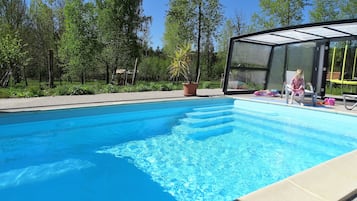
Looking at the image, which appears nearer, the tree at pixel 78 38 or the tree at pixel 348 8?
the tree at pixel 348 8

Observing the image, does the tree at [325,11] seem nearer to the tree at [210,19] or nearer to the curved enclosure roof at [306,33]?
the curved enclosure roof at [306,33]

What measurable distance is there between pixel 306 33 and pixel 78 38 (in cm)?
1238

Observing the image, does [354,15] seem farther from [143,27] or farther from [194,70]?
[143,27]

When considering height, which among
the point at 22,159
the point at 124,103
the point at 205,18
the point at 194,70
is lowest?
the point at 22,159

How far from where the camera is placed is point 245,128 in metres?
6.12

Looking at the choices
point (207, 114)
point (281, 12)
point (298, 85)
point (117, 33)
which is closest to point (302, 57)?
point (298, 85)

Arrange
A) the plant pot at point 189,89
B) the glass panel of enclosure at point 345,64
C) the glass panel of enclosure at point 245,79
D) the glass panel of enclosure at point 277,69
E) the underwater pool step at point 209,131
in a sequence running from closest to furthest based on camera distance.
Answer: the underwater pool step at point 209,131 → the plant pot at point 189,89 → the glass panel of enclosure at point 345,64 → the glass panel of enclosure at point 245,79 → the glass panel of enclosure at point 277,69

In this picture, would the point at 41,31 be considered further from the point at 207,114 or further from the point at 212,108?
the point at 207,114

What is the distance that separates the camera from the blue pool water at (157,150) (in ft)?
9.91

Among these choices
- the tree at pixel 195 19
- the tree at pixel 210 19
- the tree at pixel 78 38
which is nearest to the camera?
the tree at pixel 78 38

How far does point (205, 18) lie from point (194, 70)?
380cm

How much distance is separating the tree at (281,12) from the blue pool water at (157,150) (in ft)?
30.6

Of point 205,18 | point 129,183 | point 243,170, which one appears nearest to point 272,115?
point 243,170

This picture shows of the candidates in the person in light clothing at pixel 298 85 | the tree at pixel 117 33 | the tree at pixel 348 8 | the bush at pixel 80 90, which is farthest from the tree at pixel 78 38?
the tree at pixel 348 8
